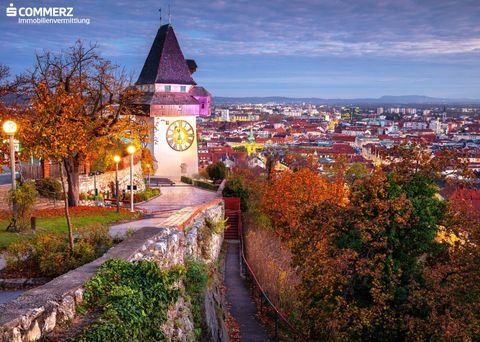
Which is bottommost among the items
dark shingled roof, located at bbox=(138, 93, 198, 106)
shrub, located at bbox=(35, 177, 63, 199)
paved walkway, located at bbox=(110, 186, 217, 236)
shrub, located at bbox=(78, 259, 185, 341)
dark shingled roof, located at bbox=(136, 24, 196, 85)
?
paved walkway, located at bbox=(110, 186, 217, 236)

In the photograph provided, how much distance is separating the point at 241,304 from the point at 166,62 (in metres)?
26.3

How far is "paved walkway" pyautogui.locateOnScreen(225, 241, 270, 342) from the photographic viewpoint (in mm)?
12664

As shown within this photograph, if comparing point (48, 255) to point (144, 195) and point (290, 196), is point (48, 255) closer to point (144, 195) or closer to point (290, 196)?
point (144, 195)

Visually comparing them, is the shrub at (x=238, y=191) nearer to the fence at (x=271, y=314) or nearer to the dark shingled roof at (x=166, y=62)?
the fence at (x=271, y=314)

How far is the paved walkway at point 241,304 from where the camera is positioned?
12664 millimetres

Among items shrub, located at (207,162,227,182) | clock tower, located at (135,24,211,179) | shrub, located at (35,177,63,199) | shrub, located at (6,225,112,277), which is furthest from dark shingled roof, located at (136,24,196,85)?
shrub, located at (6,225,112,277)

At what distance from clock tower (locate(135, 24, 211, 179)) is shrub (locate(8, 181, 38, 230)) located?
22434 millimetres

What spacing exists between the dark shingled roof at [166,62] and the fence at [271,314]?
22.9 m

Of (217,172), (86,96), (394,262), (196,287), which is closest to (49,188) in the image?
(86,96)

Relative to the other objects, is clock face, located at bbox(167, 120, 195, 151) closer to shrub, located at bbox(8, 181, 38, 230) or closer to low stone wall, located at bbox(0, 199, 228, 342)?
low stone wall, located at bbox(0, 199, 228, 342)

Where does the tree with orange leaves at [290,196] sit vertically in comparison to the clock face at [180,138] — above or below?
below

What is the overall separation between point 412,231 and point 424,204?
27.1 inches

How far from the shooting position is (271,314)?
13.9 metres

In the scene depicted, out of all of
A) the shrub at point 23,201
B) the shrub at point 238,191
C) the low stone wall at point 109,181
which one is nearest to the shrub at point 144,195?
the low stone wall at point 109,181
